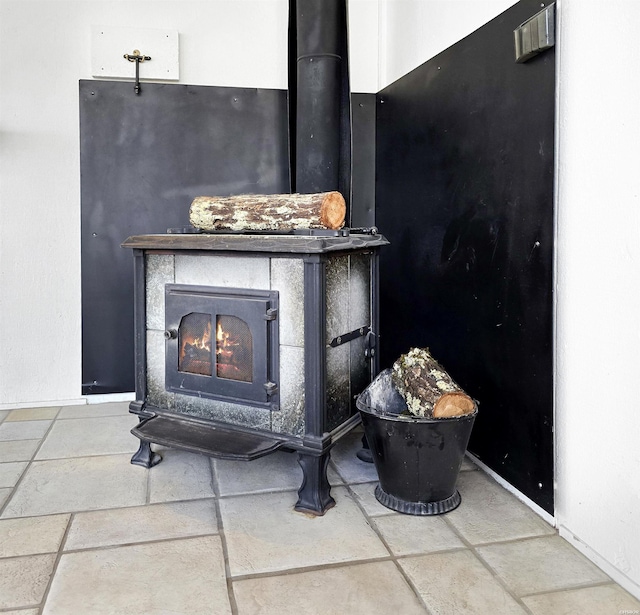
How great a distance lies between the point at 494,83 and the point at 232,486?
1599mm

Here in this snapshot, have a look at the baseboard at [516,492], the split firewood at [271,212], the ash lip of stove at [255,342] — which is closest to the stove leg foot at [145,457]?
the ash lip of stove at [255,342]

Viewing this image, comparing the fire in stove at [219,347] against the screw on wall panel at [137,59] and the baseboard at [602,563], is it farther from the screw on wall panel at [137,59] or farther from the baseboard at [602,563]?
the screw on wall panel at [137,59]

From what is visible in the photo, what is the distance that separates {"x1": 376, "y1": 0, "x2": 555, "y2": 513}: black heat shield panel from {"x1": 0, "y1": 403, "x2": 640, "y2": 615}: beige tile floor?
0.28m

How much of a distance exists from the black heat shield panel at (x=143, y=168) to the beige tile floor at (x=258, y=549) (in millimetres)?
817

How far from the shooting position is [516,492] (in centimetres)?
201

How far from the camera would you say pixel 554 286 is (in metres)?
1.77

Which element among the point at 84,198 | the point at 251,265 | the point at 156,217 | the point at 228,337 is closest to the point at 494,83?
the point at 251,265

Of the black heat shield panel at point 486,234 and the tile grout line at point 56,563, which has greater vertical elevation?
the black heat shield panel at point 486,234

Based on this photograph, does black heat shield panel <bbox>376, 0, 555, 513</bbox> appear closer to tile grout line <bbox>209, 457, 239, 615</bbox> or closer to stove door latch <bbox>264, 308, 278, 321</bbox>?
stove door latch <bbox>264, 308, 278, 321</bbox>

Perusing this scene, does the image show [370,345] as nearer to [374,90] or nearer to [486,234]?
[486,234]

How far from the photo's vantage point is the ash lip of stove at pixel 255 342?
1.93 metres

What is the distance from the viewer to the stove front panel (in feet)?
6.59

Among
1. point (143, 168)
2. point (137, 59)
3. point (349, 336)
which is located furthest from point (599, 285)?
point (137, 59)

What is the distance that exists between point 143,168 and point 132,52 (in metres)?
0.52
